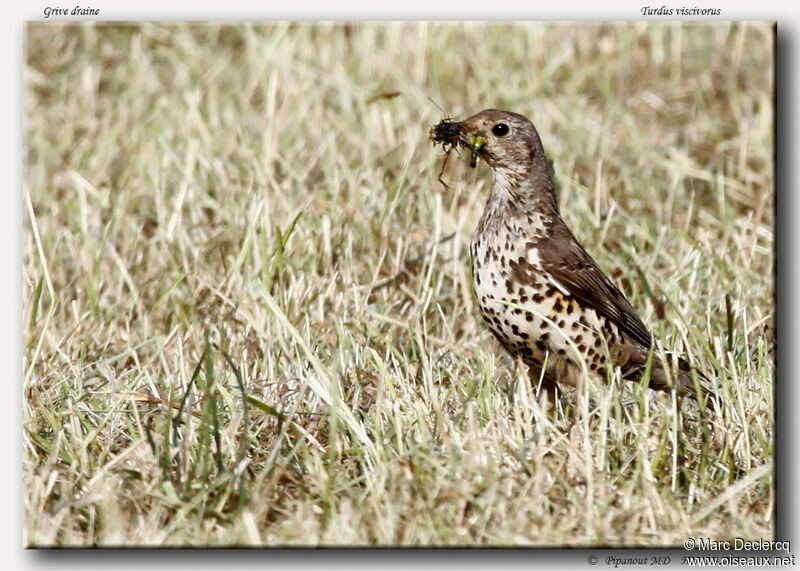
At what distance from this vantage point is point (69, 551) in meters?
3.58

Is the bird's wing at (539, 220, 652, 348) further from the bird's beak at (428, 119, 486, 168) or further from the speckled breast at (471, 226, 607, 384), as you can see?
the bird's beak at (428, 119, 486, 168)

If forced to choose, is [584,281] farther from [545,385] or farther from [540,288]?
[545,385]

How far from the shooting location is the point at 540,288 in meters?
3.96

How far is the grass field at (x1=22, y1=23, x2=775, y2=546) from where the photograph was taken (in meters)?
3.60

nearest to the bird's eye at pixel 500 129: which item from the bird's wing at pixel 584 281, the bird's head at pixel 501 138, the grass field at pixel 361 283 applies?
the bird's head at pixel 501 138

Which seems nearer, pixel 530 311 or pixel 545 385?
pixel 530 311

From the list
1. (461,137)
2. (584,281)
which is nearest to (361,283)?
(461,137)

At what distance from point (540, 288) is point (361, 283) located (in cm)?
113

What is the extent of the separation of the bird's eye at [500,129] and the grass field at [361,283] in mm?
700

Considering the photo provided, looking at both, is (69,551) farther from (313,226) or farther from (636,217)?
(636,217)

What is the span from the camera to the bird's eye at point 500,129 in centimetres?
420

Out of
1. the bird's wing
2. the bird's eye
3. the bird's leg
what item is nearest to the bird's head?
the bird's eye

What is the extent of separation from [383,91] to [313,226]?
1.11 m

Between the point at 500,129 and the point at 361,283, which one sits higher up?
the point at 500,129
